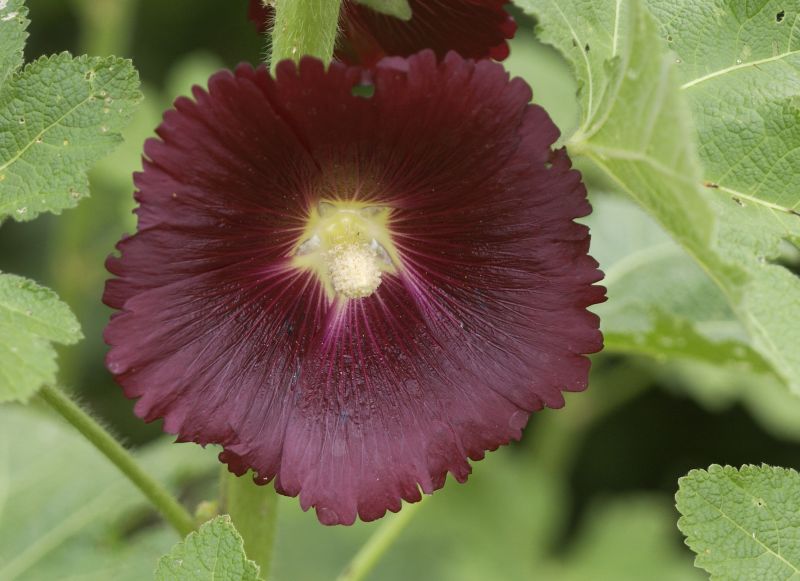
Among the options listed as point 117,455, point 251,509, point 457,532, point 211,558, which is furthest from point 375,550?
point 457,532

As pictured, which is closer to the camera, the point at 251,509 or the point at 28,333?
the point at 28,333

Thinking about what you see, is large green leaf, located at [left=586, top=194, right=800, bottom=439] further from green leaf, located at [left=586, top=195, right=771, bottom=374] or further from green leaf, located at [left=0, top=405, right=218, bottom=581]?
green leaf, located at [left=0, top=405, right=218, bottom=581]

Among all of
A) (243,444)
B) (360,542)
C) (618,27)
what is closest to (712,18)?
(618,27)

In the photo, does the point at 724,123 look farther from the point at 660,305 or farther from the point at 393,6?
the point at 660,305

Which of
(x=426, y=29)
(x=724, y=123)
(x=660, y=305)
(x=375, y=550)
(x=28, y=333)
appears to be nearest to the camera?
(x=28, y=333)

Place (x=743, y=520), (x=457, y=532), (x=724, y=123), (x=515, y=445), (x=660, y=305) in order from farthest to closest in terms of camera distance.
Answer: (x=515, y=445) < (x=457, y=532) < (x=660, y=305) < (x=724, y=123) < (x=743, y=520)

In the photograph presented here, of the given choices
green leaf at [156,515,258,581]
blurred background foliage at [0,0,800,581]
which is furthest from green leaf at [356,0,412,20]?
blurred background foliage at [0,0,800,581]

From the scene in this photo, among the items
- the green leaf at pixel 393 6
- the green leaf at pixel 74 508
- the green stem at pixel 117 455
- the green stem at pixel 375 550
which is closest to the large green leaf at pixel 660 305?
the green stem at pixel 375 550
